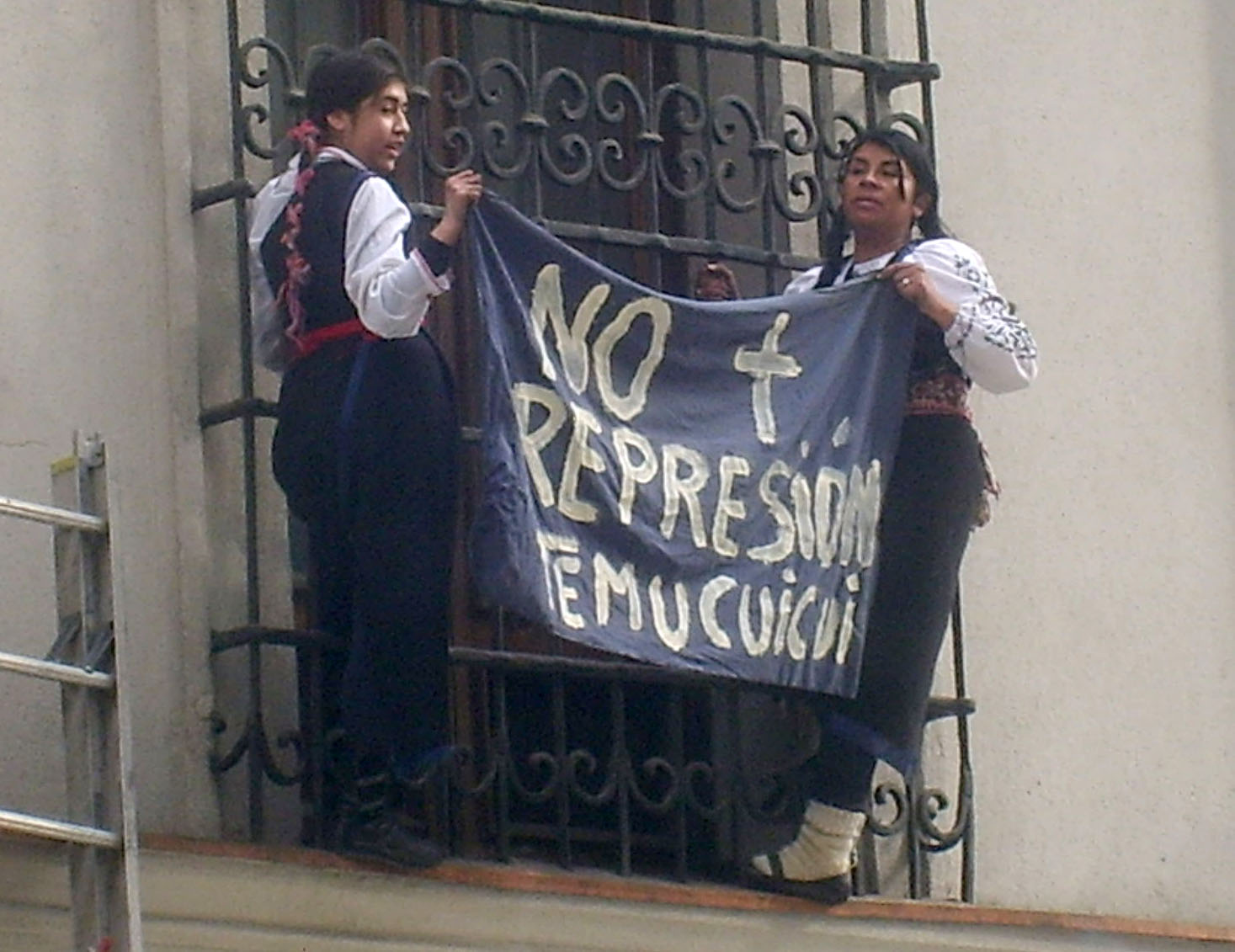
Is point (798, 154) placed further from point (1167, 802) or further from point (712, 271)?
point (1167, 802)

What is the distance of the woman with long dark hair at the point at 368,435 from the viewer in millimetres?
8961

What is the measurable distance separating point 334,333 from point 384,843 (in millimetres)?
918

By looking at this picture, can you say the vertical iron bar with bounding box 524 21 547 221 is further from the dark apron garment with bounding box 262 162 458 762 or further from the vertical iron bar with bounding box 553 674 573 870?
the vertical iron bar with bounding box 553 674 573 870

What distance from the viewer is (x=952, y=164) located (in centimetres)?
1034

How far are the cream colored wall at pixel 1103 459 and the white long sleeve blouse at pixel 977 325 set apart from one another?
0.74 m

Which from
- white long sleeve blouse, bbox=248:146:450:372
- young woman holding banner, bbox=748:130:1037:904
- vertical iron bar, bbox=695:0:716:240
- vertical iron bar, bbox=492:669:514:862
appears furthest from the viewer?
vertical iron bar, bbox=695:0:716:240

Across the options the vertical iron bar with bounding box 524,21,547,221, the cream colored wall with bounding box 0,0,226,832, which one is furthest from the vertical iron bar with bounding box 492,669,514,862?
the vertical iron bar with bounding box 524,21,547,221

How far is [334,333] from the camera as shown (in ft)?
29.7

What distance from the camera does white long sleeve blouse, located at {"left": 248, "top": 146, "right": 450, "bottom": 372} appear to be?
8758mm

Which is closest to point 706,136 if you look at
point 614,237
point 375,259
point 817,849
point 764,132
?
point 764,132

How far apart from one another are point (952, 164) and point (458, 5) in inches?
47.6

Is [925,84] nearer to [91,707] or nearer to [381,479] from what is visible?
[381,479]

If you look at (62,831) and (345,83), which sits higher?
(345,83)

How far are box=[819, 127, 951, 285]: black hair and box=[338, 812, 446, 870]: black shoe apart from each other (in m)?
1.43
